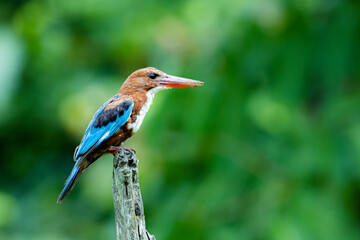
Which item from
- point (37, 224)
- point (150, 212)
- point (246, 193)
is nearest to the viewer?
point (246, 193)

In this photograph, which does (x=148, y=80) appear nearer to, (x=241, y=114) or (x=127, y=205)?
(x=127, y=205)

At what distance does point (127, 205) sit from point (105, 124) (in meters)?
0.67

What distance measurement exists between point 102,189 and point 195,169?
49.3 inches

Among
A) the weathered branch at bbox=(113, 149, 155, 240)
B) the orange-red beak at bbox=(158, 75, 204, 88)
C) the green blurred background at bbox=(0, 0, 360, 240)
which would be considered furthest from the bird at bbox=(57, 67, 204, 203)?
the green blurred background at bbox=(0, 0, 360, 240)

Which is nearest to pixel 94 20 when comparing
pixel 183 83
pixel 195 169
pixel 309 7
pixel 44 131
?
pixel 44 131

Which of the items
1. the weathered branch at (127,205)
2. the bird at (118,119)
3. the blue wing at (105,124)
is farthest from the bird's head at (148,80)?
the weathered branch at (127,205)

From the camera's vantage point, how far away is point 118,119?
12.0 ft

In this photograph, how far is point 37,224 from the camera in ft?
26.9

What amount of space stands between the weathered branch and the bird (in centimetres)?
26

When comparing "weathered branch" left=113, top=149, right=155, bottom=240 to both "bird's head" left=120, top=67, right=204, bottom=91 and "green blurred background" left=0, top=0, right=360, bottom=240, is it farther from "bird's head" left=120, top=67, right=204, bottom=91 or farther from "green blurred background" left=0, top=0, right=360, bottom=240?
"green blurred background" left=0, top=0, right=360, bottom=240

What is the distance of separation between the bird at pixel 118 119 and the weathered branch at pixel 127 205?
26 cm

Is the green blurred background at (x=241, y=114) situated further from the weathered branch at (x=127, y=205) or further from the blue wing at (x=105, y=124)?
the weathered branch at (x=127, y=205)

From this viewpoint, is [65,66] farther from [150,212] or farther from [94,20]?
[150,212]

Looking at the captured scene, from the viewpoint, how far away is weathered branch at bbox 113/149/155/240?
3232 mm
